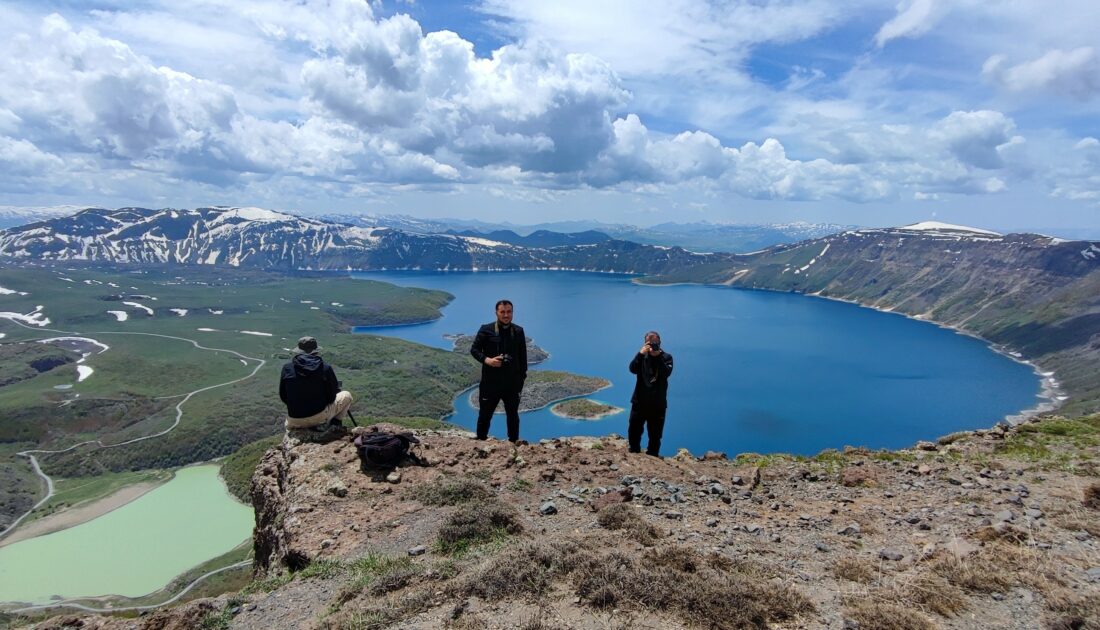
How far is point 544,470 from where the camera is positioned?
11.3 metres

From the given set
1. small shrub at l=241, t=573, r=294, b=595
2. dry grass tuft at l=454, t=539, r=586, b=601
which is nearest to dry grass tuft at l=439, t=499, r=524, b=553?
dry grass tuft at l=454, t=539, r=586, b=601

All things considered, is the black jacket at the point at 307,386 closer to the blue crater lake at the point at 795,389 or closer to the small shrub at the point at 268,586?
the small shrub at the point at 268,586

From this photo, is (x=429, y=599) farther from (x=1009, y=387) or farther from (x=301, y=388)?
(x=1009, y=387)

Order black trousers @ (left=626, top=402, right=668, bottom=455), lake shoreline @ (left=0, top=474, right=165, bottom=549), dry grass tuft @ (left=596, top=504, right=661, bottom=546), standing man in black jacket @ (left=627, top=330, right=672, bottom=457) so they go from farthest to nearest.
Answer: lake shoreline @ (left=0, top=474, right=165, bottom=549) < black trousers @ (left=626, top=402, right=668, bottom=455) < standing man in black jacket @ (left=627, top=330, right=672, bottom=457) < dry grass tuft @ (left=596, top=504, right=661, bottom=546)

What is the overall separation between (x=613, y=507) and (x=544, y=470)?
2.41m

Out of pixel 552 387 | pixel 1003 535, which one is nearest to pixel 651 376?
pixel 1003 535

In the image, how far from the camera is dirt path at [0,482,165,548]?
78.6 metres

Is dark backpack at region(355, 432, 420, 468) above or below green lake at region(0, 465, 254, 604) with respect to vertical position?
above

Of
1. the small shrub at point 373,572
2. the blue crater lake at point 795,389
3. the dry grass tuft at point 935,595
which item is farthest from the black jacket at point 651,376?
the blue crater lake at point 795,389

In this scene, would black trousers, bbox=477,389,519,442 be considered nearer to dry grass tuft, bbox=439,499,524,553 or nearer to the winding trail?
dry grass tuft, bbox=439,499,524,553

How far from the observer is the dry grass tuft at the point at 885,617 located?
231 inches

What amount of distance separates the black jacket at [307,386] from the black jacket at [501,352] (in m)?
3.36

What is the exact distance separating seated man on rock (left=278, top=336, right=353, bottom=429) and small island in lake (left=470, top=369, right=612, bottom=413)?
10445cm

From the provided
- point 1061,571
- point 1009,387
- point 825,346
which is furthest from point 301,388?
point 825,346
